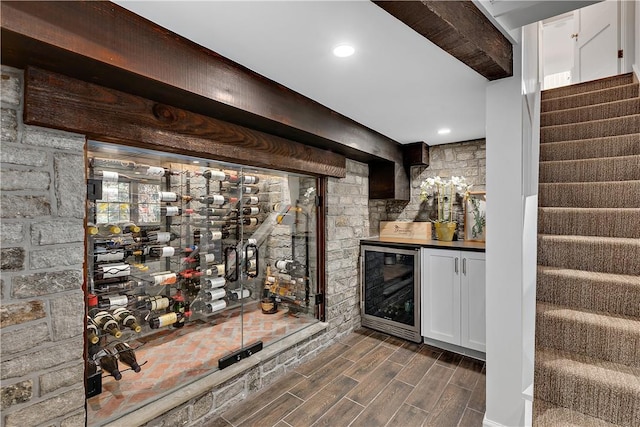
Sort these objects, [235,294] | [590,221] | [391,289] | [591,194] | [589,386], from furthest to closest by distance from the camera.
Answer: [391,289] < [235,294] < [591,194] < [590,221] < [589,386]

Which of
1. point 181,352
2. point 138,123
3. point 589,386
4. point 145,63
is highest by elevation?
point 145,63

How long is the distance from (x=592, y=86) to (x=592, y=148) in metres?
1.44

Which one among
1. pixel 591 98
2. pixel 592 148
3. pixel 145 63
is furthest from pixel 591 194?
pixel 145 63

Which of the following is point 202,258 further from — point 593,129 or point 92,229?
point 593,129

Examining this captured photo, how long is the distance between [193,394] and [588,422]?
6.65 feet

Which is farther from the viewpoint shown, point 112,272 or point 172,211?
point 172,211

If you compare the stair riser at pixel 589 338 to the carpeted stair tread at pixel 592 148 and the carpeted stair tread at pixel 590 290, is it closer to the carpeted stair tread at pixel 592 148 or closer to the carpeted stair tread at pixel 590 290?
the carpeted stair tread at pixel 590 290

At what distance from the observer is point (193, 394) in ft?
5.72

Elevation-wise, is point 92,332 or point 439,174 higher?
point 439,174

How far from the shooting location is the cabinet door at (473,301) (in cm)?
255

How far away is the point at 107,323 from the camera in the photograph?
1651mm

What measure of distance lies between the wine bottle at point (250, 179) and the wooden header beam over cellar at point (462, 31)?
160 centimetres

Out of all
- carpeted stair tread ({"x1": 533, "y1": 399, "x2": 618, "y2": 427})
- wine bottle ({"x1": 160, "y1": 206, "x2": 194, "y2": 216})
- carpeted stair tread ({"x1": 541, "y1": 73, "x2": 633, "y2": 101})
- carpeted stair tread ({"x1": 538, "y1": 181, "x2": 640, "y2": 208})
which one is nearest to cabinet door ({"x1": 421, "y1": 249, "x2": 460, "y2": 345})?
carpeted stair tread ({"x1": 538, "y1": 181, "x2": 640, "y2": 208})

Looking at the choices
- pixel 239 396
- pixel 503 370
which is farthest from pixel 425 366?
pixel 239 396
